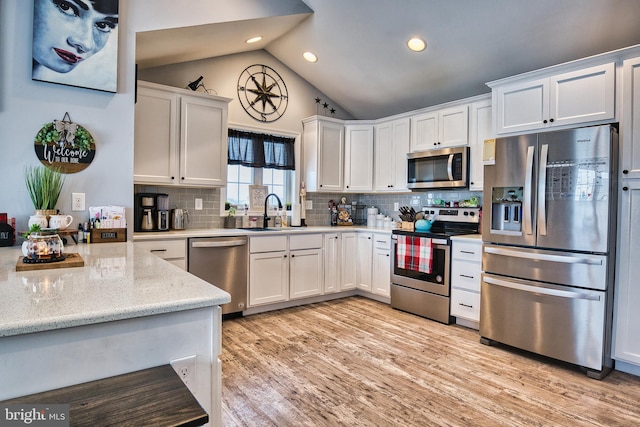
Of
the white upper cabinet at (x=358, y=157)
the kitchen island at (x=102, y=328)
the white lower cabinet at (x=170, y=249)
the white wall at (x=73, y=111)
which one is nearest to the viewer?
the kitchen island at (x=102, y=328)

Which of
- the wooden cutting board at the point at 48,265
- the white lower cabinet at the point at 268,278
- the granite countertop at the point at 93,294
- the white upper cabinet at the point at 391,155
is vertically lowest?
the white lower cabinet at the point at 268,278

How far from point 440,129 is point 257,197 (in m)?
2.25

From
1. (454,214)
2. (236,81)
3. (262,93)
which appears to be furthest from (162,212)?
(454,214)

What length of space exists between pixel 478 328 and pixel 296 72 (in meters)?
3.75

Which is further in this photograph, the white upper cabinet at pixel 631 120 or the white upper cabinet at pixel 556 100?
the white upper cabinet at pixel 556 100

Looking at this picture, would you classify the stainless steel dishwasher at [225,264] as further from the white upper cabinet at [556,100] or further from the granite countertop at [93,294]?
the white upper cabinet at [556,100]

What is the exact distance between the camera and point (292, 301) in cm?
422

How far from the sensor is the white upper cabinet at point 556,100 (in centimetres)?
263

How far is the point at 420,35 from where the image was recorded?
3.53 metres

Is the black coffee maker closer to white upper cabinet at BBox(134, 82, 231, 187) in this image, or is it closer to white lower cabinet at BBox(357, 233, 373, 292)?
white upper cabinet at BBox(134, 82, 231, 187)

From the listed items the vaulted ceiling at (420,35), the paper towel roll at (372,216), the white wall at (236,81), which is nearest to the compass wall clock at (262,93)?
the white wall at (236,81)

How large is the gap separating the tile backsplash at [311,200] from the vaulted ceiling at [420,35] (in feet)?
3.71

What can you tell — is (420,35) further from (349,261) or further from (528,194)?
(349,261)

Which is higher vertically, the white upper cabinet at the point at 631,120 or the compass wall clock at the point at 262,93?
the compass wall clock at the point at 262,93
